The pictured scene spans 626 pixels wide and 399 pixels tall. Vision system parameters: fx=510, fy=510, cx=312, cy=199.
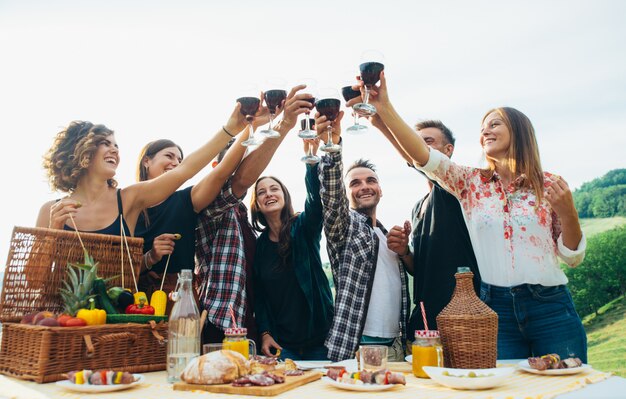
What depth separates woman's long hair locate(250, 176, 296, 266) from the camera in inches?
144

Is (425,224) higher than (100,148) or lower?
lower

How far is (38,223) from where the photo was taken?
9.87 ft

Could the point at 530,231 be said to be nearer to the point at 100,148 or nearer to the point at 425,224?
the point at 425,224

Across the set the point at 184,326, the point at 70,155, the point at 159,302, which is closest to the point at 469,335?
the point at 184,326

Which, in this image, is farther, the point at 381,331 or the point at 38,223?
the point at 381,331

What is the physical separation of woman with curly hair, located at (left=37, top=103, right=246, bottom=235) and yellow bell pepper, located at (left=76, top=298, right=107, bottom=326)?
0.73m

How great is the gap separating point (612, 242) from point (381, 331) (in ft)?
125

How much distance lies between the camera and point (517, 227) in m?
2.79

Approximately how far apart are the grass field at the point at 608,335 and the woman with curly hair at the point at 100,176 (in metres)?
30.2

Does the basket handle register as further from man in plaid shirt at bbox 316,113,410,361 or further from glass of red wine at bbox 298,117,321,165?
man in plaid shirt at bbox 316,113,410,361

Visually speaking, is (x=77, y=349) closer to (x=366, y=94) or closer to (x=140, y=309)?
(x=140, y=309)

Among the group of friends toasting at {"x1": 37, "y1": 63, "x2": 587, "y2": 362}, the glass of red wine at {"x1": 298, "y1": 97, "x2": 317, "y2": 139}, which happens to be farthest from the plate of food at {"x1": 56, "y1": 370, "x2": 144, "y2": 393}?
the glass of red wine at {"x1": 298, "y1": 97, "x2": 317, "y2": 139}

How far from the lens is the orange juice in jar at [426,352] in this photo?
2006 mm

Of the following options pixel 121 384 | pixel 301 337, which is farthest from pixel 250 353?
pixel 301 337
